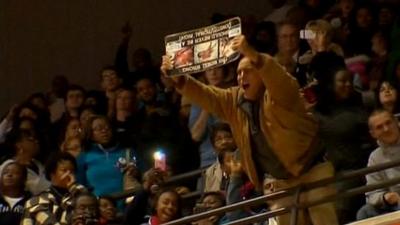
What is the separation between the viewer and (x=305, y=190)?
8.48 m

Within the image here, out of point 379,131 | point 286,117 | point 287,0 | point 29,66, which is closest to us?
point 286,117

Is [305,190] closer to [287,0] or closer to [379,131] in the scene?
[379,131]

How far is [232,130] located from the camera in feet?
28.3

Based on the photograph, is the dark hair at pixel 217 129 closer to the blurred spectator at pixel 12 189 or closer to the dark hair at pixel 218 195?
the dark hair at pixel 218 195

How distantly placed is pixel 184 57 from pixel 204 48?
0.13 meters

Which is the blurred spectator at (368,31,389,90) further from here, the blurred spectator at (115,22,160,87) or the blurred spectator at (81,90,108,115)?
the blurred spectator at (81,90,108,115)

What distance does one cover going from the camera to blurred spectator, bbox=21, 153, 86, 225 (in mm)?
10320

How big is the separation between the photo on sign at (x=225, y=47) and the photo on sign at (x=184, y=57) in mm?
199

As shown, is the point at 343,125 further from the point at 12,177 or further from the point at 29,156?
the point at 29,156

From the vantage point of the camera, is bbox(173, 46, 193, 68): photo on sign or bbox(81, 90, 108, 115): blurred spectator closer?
bbox(173, 46, 193, 68): photo on sign

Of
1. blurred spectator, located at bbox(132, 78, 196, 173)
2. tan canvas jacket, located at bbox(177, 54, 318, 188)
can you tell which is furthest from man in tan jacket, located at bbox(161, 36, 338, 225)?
blurred spectator, located at bbox(132, 78, 196, 173)

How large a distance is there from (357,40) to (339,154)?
213 centimetres

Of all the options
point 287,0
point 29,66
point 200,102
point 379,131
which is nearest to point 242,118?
point 200,102

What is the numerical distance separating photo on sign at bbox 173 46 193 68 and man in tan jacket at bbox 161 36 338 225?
0.13ft
